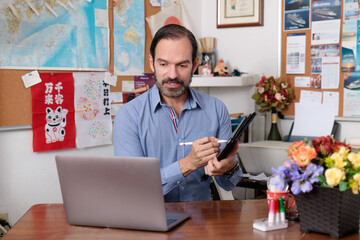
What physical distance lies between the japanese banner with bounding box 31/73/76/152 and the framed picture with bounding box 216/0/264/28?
4.51 ft

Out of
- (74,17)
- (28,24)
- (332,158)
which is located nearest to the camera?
(332,158)

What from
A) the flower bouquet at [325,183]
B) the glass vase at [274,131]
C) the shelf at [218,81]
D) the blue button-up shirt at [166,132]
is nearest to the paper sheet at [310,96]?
the glass vase at [274,131]

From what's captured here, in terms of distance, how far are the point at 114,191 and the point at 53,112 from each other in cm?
139

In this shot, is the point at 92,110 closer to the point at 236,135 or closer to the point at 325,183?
the point at 236,135

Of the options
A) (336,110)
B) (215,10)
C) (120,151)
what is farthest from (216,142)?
(215,10)

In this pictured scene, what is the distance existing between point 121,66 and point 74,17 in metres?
0.46

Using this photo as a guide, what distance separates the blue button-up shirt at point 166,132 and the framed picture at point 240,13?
1.47 meters

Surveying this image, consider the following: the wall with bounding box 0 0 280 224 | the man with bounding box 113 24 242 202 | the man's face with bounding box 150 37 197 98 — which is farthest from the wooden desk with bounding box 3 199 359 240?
the wall with bounding box 0 0 280 224

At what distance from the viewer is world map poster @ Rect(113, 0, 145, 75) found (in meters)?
2.93

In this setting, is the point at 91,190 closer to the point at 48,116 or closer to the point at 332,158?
the point at 332,158

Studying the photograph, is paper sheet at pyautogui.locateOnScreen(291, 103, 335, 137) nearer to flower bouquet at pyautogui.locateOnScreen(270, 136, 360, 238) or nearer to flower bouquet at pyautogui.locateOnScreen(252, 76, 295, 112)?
flower bouquet at pyautogui.locateOnScreen(252, 76, 295, 112)

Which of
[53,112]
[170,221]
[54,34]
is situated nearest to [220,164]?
[170,221]

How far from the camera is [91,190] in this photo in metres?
1.34

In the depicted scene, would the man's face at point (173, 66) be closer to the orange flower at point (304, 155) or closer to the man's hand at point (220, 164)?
the man's hand at point (220, 164)
